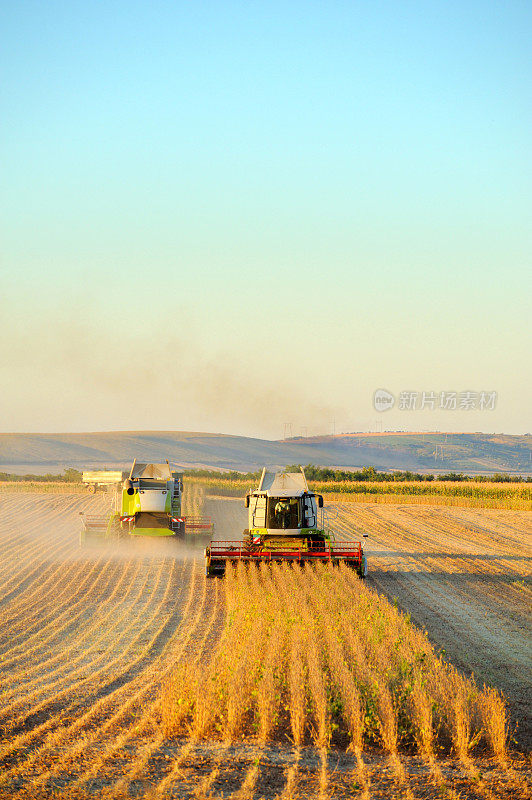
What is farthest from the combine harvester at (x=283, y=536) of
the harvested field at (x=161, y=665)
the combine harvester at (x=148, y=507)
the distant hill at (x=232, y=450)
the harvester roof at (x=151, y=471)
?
the distant hill at (x=232, y=450)

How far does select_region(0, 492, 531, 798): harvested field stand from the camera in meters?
7.21

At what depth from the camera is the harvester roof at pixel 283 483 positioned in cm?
2080

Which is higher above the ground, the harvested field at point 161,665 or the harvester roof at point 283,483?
the harvester roof at point 283,483

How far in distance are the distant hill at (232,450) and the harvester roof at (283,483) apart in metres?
68.6

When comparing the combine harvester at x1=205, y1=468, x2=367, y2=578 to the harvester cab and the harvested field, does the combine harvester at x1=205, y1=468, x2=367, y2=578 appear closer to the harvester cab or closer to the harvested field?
the harvester cab

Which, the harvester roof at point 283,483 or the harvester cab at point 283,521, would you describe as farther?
the harvester roof at point 283,483

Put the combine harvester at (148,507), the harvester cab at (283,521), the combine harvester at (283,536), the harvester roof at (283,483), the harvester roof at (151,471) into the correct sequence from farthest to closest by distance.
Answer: the harvester roof at (151,471) < the combine harvester at (148,507) < the harvester roof at (283,483) < the harvester cab at (283,521) < the combine harvester at (283,536)

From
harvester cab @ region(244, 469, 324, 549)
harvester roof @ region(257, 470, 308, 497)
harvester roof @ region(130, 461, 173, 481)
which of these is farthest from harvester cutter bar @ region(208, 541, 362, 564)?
harvester roof @ region(130, 461, 173, 481)

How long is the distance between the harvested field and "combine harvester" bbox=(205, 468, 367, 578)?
2.70ft

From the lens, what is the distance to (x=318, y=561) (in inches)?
749

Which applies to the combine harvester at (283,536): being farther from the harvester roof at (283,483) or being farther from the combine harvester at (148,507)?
the combine harvester at (148,507)

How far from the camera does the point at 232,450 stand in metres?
119

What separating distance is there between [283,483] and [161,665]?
33.8 ft

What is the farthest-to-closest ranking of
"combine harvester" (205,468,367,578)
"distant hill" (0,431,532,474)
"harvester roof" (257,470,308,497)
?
"distant hill" (0,431,532,474) → "harvester roof" (257,470,308,497) → "combine harvester" (205,468,367,578)
